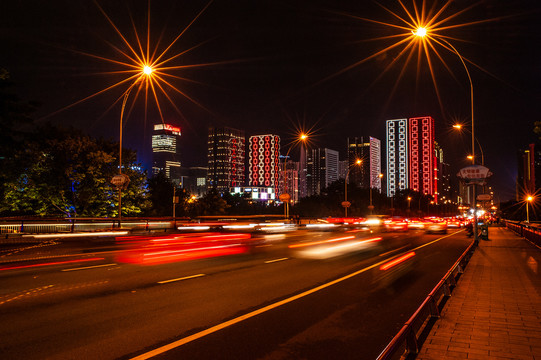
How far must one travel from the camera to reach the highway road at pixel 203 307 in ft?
18.5

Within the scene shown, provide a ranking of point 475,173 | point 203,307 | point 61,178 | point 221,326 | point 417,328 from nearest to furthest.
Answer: point 417,328 < point 221,326 < point 203,307 < point 475,173 < point 61,178

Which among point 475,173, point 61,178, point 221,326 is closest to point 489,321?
point 221,326

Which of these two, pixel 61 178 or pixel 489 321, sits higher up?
pixel 61 178

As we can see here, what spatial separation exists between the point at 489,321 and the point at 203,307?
5.07m

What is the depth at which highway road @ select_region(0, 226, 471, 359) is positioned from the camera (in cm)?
564

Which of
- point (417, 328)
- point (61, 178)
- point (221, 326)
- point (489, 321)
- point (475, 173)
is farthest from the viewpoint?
point (61, 178)

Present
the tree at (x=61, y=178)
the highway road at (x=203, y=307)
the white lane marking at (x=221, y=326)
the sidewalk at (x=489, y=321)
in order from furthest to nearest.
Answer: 1. the tree at (x=61, y=178)
2. the highway road at (x=203, y=307)
3. the white lane marking at (x=221, y=326)
4. the sidewalk at (x=489, y=321)

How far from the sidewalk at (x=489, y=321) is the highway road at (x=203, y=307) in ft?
2.56

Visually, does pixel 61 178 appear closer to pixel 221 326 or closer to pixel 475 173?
pixel 475 173

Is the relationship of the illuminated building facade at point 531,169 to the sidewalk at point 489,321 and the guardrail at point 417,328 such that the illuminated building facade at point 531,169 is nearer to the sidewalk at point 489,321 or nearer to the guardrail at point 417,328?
the sidewalk at point 489,321

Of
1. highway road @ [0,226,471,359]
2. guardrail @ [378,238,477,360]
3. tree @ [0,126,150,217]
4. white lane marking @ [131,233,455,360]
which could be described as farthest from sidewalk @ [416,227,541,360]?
tree @ [0,126,150,217]

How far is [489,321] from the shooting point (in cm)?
678

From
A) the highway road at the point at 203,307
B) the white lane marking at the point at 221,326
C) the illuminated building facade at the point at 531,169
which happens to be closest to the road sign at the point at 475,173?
the highway road at the point at 203,307

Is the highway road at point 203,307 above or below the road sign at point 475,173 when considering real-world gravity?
below
